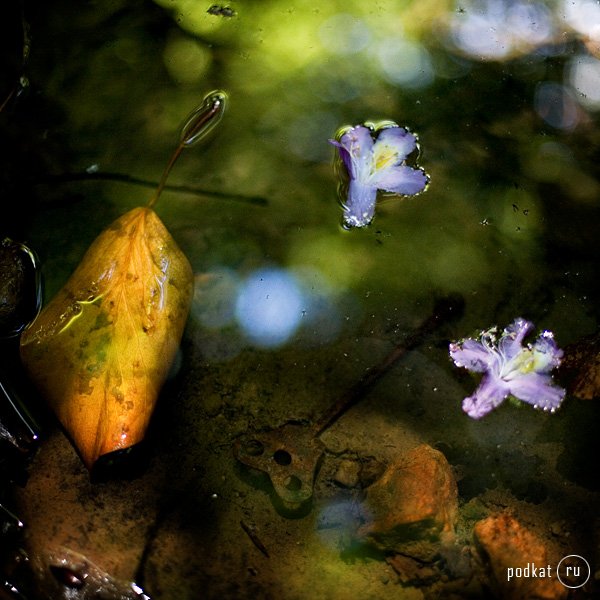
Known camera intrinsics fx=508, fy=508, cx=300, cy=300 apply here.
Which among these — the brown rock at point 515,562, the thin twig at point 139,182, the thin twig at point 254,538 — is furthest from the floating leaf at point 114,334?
the brown rock at point 515,562

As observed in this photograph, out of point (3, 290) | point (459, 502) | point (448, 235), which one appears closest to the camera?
point (459, 502)

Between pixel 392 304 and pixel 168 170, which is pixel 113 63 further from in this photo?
pixel 392 304

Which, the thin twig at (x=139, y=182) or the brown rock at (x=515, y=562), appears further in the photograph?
the thin twig at (x=139, y=182)

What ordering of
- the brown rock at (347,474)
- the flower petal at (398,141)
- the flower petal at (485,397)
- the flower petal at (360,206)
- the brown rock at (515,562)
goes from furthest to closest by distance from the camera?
the flower petal at (398,141)
the flower petal at (360,206)
the flower petal at (485,397)
the brown rock at (347,474)
the brown rock at (515,562)

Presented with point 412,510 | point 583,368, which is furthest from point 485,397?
point 412,510

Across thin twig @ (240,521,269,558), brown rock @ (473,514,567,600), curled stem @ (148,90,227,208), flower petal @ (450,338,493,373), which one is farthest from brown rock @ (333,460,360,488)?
curled stem @ (148,90,227,208)

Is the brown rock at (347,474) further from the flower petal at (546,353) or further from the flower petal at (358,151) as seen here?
the flower petal at (358,151)

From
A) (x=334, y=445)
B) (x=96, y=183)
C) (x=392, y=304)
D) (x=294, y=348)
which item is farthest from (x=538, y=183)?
(x=96, y=183)
